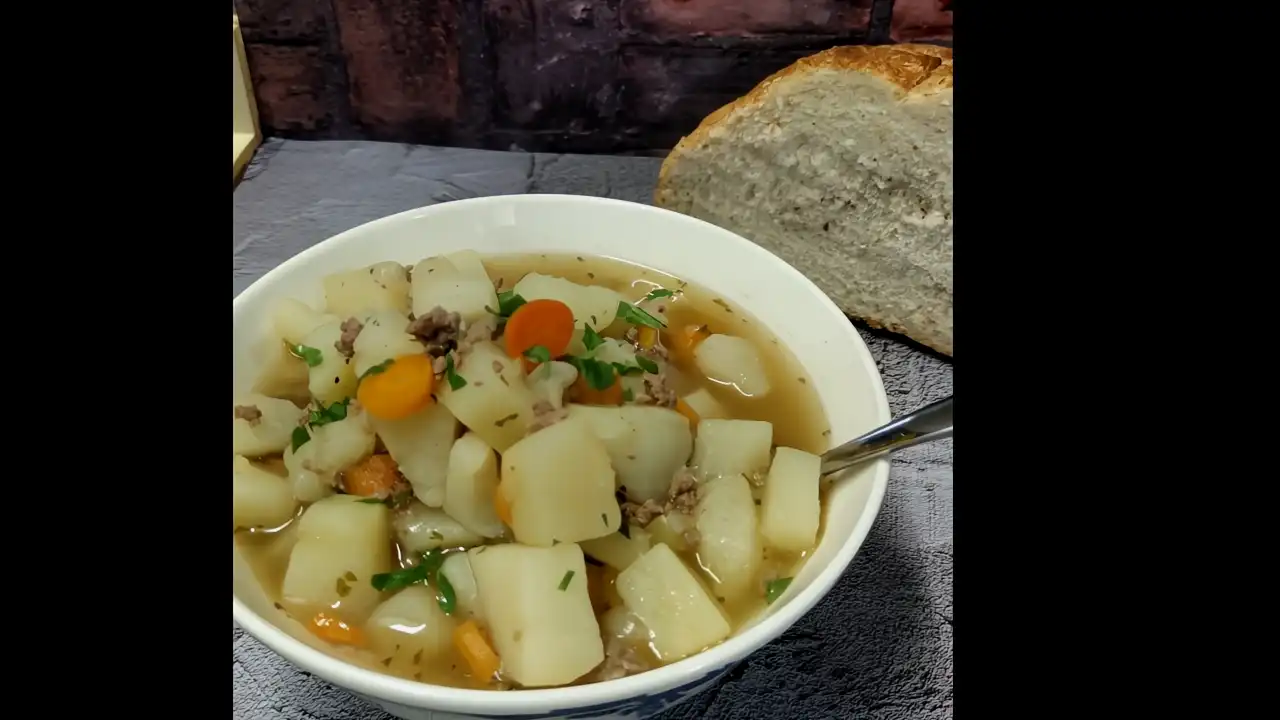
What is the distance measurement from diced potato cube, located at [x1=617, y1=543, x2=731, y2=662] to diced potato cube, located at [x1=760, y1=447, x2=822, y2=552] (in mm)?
131

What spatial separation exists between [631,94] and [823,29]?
0.53 meters

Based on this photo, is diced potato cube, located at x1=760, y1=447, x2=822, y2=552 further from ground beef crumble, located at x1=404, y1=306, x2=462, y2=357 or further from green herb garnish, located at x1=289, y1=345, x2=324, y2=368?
green herb garnish, located at x1=289, y1=345, x2=324, y2=368

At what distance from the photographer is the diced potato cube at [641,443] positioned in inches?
46.3

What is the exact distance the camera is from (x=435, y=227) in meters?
1.61

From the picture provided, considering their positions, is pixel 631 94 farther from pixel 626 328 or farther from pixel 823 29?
pixel 626 328

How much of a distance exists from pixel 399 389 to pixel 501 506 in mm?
194

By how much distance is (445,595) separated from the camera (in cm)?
112

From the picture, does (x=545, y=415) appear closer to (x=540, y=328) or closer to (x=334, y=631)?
(x=540, y=328)

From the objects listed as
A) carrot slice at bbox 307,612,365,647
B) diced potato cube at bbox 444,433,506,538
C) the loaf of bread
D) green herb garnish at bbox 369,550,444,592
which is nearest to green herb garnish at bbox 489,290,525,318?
diced potato cube at bbox 444,433,506,538

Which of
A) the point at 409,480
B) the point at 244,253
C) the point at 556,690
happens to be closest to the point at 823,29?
the point at 244,253

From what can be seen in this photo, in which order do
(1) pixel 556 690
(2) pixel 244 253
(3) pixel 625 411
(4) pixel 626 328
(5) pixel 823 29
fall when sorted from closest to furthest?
(1) pixel 556 690, (3) pixel 625 411, (4) pixel 626 328, (2) pixel 244 253, (5) pixel 823 29

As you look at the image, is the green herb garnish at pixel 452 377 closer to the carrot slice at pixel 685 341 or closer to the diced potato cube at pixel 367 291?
the diced potato cube at pixel 367 291

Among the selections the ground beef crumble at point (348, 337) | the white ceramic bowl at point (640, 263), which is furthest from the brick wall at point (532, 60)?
the ground beef crumble at point (348, 337)

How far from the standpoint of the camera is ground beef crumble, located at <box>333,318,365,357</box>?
1270 millimetres
